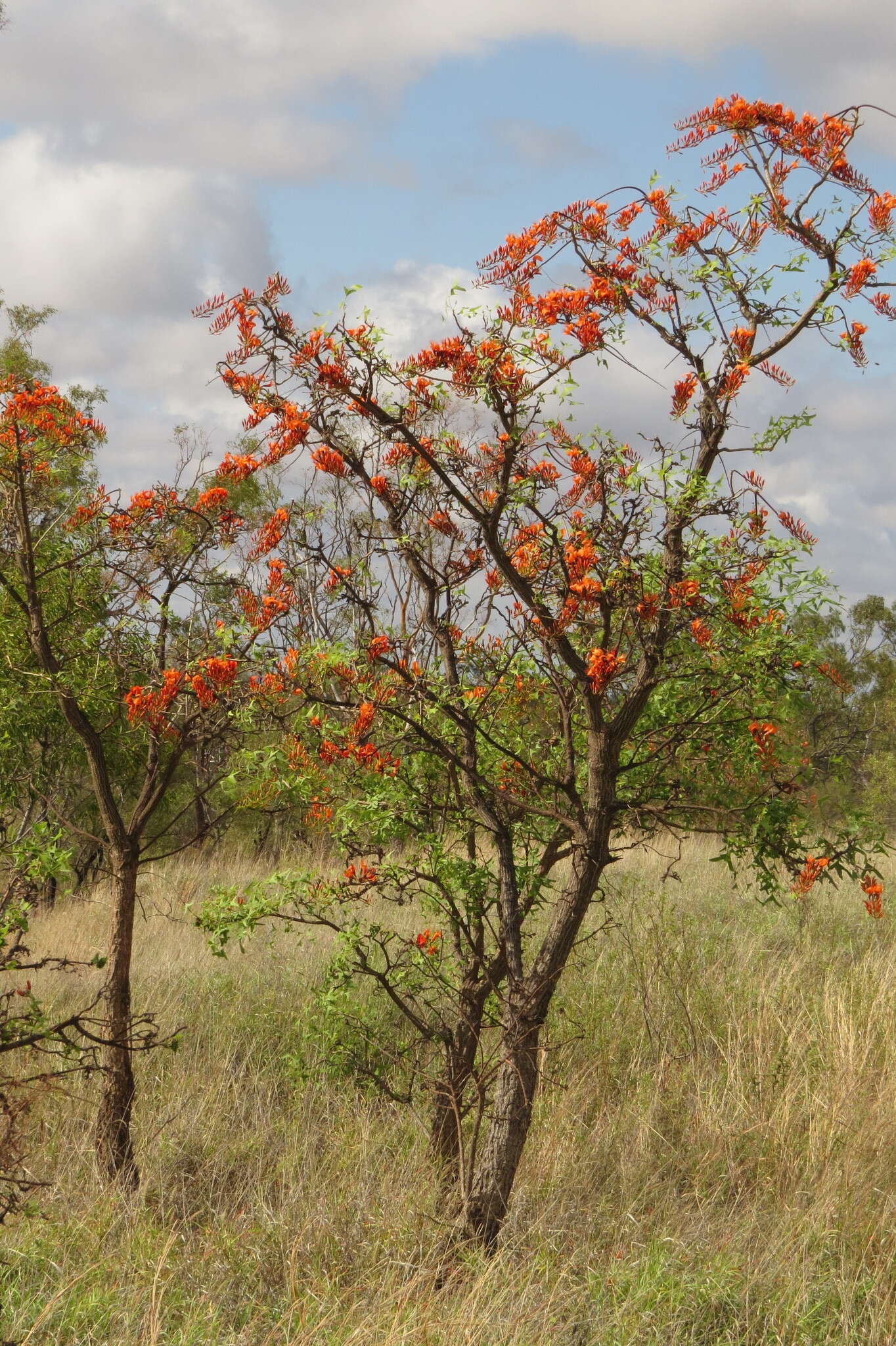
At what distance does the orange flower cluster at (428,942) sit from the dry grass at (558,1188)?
71 cm

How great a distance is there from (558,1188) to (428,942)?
98 centimetres

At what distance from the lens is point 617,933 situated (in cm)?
654

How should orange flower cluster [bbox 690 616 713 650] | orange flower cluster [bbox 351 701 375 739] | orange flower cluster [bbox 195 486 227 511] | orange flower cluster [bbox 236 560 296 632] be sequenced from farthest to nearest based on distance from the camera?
orange flower cluster [bbox 195 486 227 511]
orange flower cluster [bbox 236 560 296 632]
orange flower cluster [bbox 351 701 375 739]
orange flower cluster [bbox 690 616 713 650]

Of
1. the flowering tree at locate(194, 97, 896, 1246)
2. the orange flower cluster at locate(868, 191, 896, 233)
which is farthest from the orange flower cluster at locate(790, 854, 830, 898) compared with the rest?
the orange flower cluster at locate(868, 191, 896, 233)

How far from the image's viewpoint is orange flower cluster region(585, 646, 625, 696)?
301cm

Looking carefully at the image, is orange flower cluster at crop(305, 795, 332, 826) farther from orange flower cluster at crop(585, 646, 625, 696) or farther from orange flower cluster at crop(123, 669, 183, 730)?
orange flower cluster at crop(585, 646, 625, 696)

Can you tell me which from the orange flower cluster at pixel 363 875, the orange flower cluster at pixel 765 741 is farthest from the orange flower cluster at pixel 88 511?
the orange flower cluster at pixel 765 741

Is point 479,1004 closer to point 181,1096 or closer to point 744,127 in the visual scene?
point 181,1096

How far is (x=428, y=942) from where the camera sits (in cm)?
415

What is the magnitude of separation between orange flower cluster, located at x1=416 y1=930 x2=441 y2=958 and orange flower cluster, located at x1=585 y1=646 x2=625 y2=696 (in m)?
1.42

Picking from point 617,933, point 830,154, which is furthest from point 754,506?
point 617,933

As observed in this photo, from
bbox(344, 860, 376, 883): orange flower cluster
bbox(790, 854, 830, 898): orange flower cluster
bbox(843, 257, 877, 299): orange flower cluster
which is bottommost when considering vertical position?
bbox(344, 860, 376, 883): orange flower cluster

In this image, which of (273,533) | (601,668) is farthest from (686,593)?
(273,533)

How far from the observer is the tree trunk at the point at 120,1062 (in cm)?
377
